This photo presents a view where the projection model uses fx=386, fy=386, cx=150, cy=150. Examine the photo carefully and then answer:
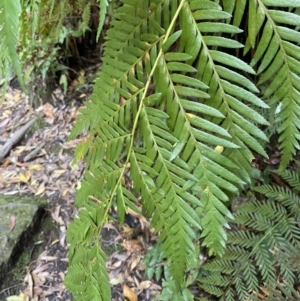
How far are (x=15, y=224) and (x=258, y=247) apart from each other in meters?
1.47

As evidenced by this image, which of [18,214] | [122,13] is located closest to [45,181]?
[18,214]

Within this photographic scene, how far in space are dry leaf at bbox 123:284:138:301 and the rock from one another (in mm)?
691

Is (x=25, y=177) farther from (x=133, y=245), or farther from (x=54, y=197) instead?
(x=133, y=245)

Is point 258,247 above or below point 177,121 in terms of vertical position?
below

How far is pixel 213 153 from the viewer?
875 millimetres

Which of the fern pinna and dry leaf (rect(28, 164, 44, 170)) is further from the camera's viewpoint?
dry leaf (rect(28, 164, 44, 170))

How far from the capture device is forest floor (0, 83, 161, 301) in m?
1.99

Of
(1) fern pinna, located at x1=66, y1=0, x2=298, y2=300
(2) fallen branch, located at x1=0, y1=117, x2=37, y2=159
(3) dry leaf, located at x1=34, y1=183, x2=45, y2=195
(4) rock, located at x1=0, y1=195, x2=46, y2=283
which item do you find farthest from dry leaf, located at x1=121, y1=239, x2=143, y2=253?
(2) fallen branch, located at x1=0, y1=117, x2=37, y2=159

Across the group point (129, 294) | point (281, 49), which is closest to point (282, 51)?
point (281, 49)

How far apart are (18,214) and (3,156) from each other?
625 mm

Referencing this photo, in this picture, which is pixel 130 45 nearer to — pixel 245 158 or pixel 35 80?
pixel 245 158

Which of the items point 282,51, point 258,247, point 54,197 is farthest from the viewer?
point 54,197

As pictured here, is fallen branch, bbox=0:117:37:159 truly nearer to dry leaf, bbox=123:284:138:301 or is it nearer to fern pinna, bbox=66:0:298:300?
dry leaf, bbox=123:284:138:301

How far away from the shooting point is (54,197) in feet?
7.91
